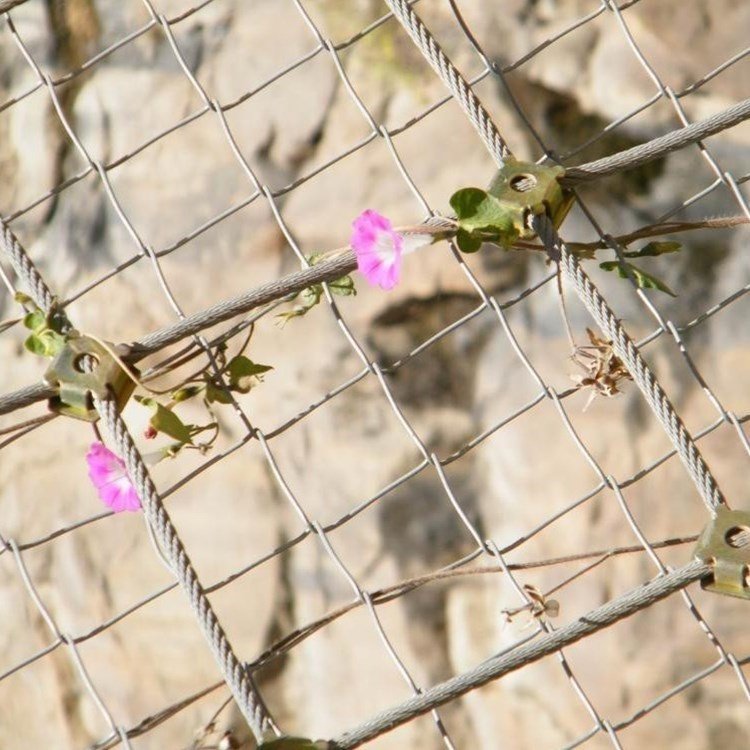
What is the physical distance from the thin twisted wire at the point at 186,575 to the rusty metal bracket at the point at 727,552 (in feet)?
0.83

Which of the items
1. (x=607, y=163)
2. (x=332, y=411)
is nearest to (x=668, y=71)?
(x=332, y=411)

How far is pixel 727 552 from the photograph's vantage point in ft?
1.95

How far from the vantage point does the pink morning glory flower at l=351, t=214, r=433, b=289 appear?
0.63 metres

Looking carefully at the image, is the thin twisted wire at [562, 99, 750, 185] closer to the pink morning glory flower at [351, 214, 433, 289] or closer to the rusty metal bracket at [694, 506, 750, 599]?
the pink morning glory flower at [351, 214, 433, 289]

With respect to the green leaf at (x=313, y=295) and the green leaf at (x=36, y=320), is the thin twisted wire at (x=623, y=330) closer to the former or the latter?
the green leaf at (x=313, y=295)

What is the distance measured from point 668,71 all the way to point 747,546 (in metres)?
1.07

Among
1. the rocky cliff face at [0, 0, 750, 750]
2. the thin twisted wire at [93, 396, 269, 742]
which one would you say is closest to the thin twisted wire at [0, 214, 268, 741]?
the thin twisted wire at [93, 396, 269, 742]

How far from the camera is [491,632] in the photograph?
5.45 feet

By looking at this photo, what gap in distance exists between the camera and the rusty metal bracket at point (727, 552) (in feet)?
1.93

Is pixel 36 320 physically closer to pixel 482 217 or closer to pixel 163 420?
pixel 163 420

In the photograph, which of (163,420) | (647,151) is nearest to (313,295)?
(163,420)

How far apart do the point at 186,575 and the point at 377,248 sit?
21 centimetres

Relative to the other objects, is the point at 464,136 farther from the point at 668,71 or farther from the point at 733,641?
the point at 733,641

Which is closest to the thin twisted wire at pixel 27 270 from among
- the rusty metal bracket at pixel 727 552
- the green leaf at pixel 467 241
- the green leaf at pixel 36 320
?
the green leaf at pixel 36 320
